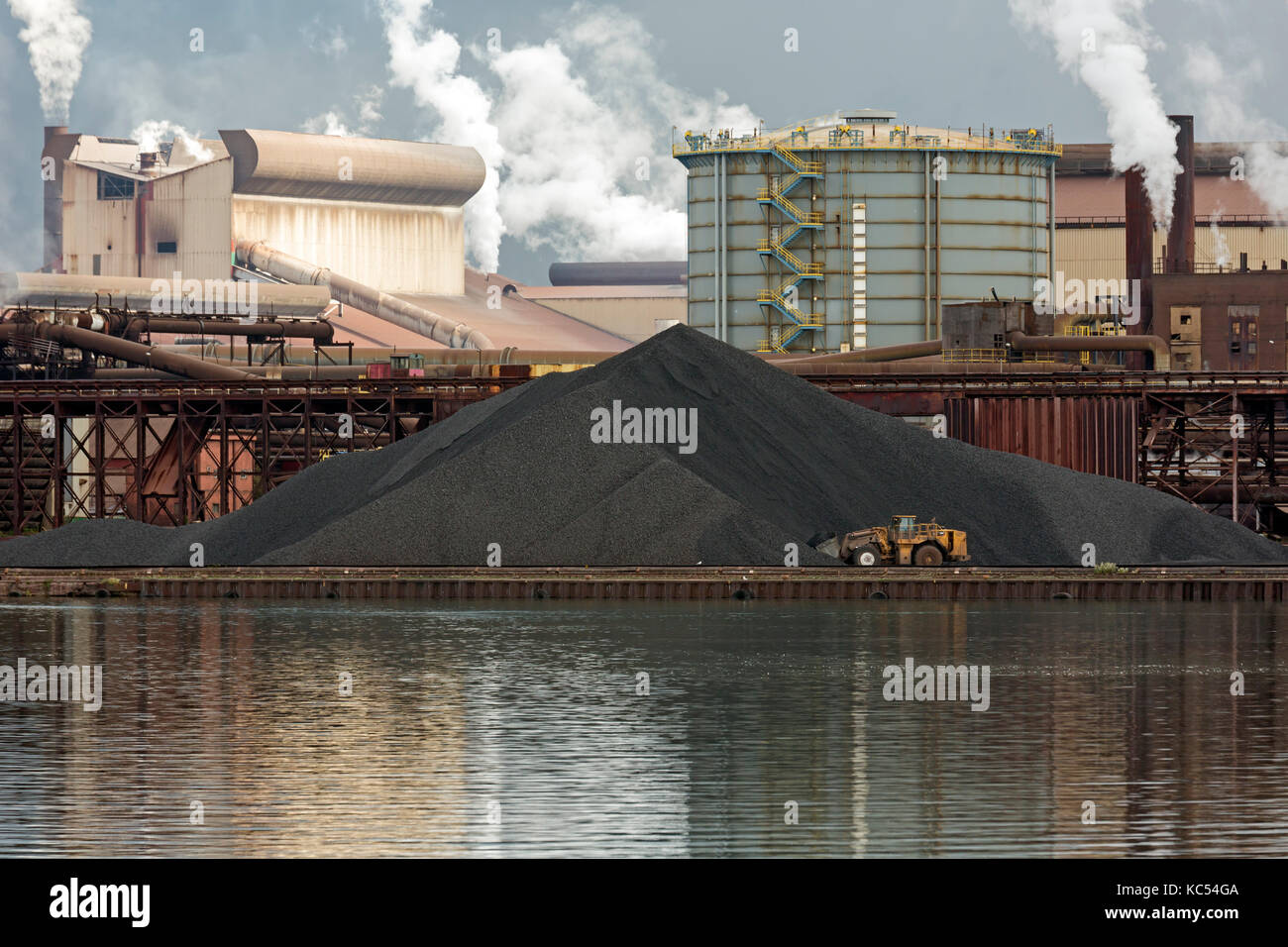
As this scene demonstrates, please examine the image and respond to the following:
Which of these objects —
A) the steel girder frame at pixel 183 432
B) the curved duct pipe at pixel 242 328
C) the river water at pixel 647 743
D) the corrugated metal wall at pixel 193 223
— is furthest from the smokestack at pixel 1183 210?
the river water at pixel 647 743

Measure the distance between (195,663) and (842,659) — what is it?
11.6 m

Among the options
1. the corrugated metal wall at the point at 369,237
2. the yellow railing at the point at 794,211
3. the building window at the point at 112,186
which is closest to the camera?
the yellow railing at the point at 794,211

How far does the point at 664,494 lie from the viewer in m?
55.1

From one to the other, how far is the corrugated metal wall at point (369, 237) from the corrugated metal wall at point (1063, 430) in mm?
72786

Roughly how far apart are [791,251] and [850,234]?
2552 millimetres

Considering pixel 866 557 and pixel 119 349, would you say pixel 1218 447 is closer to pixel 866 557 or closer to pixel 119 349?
pixel 866 557

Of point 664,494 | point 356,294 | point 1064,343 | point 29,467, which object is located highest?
point 356,294

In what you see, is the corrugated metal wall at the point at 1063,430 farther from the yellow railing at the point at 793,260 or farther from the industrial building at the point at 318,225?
the industrial building at the point at 318,225

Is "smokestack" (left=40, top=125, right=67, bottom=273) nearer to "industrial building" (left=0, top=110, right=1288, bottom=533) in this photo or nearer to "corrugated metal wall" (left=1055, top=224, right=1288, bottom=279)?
"industrial building" (left=0, top=110, right=1288, bottom=533)

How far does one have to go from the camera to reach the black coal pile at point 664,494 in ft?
181

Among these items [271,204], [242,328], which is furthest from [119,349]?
[271,204]

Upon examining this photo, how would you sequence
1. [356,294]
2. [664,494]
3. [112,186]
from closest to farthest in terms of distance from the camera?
[664,494], [356,294], [112,186]

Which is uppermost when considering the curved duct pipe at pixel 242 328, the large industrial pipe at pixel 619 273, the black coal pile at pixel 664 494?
the large industrial pipe at pixel 619 273
